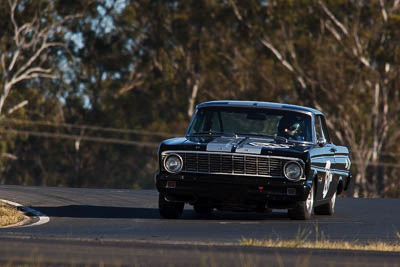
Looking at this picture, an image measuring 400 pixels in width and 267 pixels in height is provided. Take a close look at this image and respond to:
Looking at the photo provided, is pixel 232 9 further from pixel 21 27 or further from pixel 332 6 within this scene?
pixel 21 27

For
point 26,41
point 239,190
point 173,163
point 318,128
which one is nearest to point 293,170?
point 239,190

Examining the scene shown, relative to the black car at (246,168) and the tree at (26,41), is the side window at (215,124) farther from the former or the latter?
the tree at (26,41)

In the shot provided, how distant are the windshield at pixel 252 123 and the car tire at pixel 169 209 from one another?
1.11m

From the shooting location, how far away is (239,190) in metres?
12.8

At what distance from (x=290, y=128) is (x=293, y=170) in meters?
1.27

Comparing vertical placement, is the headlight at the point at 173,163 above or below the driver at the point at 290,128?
below

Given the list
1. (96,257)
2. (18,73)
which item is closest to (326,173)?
(96,257)

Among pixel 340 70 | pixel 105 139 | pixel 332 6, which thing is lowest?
pixel 105 139

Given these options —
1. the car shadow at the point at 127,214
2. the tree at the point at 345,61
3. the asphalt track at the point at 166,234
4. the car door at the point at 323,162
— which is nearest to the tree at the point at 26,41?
the tree at the point at 345,61

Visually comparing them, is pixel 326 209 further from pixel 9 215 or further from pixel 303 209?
pixel 9 215

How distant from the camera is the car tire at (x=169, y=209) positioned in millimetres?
13656

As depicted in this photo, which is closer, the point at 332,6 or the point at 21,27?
the point at 332,6

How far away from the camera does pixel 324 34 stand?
162 ft

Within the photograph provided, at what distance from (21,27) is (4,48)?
221 centimetres
